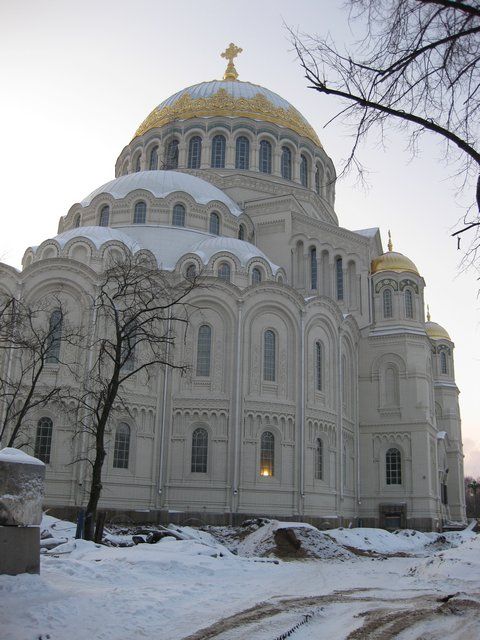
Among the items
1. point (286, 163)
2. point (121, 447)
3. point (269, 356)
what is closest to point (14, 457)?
point (121, 447)

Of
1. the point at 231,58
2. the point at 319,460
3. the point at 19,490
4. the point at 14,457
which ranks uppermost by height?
the point at 231,58

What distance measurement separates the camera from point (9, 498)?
9062 mm

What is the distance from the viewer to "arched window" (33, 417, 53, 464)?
29.5 m

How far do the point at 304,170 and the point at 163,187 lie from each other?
1347cm

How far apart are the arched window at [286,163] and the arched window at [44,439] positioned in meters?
25.7

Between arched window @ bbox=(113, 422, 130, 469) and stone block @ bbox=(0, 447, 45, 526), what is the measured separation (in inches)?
838

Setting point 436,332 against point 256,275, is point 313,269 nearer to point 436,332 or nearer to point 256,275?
point 256,275

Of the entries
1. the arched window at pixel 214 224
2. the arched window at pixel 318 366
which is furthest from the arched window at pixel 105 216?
the arched window at pixel 318 366

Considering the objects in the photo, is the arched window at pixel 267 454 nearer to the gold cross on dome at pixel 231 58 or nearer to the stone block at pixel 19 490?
the stone block at pixel 19 490

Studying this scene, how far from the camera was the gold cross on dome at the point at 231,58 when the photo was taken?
55656 mm

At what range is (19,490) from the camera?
9211 mm

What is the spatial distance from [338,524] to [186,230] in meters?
17.3

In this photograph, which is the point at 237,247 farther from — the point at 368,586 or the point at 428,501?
the point at 368,586

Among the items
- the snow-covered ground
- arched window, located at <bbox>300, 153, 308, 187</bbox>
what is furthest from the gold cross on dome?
the snow-covered ground
